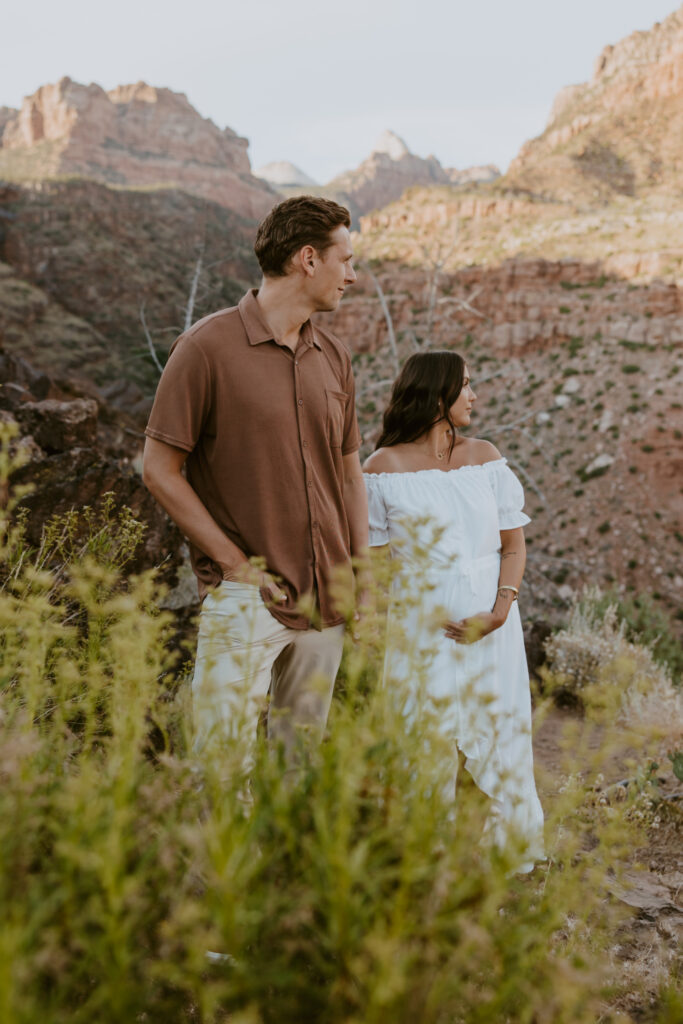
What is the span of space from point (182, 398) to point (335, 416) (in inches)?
19.1

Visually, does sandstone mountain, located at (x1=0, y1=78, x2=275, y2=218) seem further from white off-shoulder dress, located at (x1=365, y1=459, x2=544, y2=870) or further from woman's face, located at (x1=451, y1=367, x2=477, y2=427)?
white off-shoulder dress, located at (x1=365, y1=459, x2=544, y2=870)

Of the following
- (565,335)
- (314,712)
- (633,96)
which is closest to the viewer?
(314,712)

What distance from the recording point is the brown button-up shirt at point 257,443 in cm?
201

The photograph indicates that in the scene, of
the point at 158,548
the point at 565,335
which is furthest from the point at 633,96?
the point at 158,548

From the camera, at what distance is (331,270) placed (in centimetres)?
214

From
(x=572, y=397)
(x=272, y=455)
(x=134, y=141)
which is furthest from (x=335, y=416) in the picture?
(x=134, y=141)

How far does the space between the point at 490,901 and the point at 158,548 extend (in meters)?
2.92

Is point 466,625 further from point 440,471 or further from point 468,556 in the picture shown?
point 440,471

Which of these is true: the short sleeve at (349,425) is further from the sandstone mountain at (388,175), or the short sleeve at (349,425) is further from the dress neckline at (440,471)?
the sandstone mountain at (388,175)

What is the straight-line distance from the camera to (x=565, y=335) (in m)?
28.0

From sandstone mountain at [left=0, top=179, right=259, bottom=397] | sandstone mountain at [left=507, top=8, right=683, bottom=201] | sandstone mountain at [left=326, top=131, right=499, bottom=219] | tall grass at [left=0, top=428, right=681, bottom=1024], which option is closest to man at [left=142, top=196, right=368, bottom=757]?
tall grass at [left=0, top=428, right=681, bottom=1024]

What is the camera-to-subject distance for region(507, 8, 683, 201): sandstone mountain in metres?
43.8

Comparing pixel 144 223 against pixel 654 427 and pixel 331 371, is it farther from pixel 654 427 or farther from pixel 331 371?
pixel 331 371

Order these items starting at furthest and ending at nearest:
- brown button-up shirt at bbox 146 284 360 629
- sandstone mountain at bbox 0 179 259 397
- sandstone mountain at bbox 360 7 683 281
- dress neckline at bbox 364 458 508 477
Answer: sandstone mountain at bbox 360 7 683 281 → sandstone mountain at bbox 0 179 259 397 → dress neckline at bbox 364 458 508 477 → brown button-up shirt at bbox 146 284 360 629
